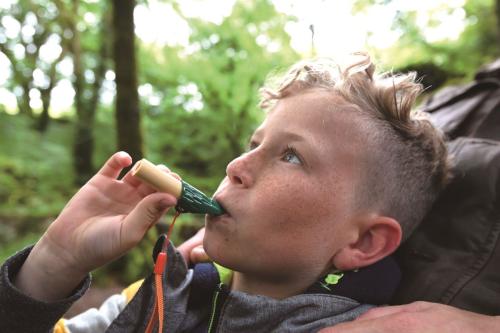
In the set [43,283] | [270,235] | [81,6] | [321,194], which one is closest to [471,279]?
[321,194]

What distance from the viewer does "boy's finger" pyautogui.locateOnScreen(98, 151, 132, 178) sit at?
147cm

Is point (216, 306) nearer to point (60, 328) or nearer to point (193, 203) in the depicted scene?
point (193, 203)

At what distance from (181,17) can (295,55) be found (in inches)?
50.0

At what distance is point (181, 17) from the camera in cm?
462

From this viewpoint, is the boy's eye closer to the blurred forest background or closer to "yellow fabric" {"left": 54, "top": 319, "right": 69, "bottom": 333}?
"yellow fabric" {"left": 54, "top": 319, "right": 69, "bottom": 333}

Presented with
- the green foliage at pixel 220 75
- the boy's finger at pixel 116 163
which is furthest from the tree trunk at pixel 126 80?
the boy's finger at pixel 116 163

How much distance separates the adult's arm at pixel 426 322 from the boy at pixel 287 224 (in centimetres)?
11

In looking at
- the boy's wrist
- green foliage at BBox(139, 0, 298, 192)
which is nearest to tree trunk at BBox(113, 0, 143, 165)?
green foliage at BBox(139, 0, 298, 192)

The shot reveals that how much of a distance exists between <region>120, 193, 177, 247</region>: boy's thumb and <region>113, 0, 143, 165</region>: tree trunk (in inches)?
96.7

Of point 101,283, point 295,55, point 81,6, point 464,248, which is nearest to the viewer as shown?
point 464,248

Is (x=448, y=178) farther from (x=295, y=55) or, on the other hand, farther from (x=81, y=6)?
(x=81, y=6)

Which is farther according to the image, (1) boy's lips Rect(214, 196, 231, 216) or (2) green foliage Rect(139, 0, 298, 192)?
(2) green foliage Rect(139, 0, 298, 192)

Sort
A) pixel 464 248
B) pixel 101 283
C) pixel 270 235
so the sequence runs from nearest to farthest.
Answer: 1. pixel 270 235
2. pixel 464 248
3. pixel 101 283

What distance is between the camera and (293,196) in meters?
1.34
